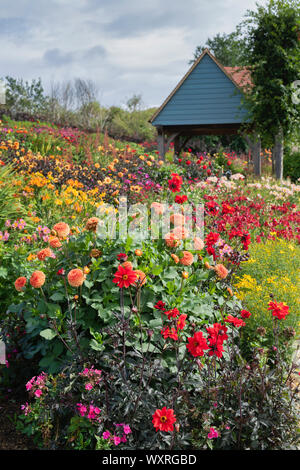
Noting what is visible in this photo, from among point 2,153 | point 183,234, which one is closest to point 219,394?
point 183,234

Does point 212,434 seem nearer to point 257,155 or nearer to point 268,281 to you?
point 268,281

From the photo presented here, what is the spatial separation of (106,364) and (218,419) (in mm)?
739

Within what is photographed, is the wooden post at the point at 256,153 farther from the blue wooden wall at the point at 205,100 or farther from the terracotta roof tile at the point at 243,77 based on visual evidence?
the terracotta roof tile at the point at 243,77

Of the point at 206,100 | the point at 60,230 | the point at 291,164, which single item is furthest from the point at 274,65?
the point at 60,230

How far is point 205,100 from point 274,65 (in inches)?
103

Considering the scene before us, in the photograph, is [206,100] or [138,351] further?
[206,100]

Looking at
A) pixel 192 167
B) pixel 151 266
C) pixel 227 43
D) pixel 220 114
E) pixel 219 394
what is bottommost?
pixel 219 394

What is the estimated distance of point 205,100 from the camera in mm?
14148

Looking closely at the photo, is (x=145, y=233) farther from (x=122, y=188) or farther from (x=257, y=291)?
(x=122, y=188)

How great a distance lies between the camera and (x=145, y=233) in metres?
2.98

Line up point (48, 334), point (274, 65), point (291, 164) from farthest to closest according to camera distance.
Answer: point (291, 164)
point (274, 65)
point (48, 334)

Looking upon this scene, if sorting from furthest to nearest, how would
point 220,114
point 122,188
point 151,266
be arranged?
1. point 220,114
2. point 122,188
3. point 151,266

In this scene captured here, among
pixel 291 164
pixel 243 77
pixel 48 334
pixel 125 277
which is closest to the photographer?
pixel 125 277

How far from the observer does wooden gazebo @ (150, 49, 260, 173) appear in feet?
45.6
